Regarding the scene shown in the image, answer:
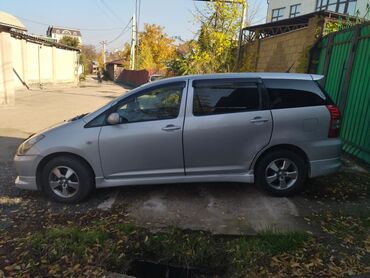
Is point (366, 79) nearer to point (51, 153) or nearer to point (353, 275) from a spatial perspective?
point (353, 275)

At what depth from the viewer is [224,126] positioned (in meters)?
4.42

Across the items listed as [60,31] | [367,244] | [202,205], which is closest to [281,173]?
[202,205]

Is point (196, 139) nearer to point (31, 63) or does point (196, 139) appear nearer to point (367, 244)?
point (367, 244)

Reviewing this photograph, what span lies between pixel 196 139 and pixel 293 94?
147 centimetres

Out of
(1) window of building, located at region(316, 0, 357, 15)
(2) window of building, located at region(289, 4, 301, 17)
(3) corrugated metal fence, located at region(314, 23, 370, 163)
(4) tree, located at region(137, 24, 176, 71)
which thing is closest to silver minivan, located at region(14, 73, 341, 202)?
(3) corrugated metal fence, located at region(314, 23, 370, 163)

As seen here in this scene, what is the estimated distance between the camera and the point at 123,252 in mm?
3463

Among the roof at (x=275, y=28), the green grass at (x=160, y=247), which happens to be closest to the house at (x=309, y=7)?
the roof at (x=275, y=28)

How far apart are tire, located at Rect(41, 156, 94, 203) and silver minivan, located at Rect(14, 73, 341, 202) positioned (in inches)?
0.5

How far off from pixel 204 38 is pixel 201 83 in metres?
10.0

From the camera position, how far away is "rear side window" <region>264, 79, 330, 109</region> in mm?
4562

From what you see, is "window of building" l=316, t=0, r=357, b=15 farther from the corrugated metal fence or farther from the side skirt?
the side skirt

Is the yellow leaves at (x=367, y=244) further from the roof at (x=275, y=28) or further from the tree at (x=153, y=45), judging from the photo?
the tree at (x=153, y=45)

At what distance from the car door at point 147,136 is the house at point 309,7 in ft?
50.5

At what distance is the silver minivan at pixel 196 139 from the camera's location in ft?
14.5
